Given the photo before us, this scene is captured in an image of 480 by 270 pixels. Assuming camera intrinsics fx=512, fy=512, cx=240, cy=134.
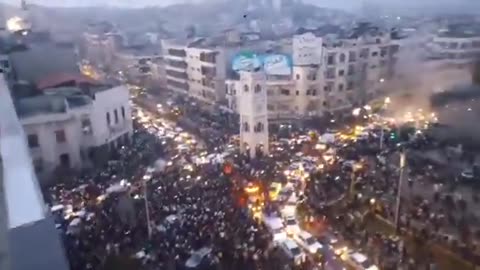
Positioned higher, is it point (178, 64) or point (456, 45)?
point (456, 45)

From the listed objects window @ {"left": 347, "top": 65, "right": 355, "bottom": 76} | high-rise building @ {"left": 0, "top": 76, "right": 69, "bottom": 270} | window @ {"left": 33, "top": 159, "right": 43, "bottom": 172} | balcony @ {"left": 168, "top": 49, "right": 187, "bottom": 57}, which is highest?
high-rise building @ {"left": 0, "top": 76, "right": 69, "bottom": 270}

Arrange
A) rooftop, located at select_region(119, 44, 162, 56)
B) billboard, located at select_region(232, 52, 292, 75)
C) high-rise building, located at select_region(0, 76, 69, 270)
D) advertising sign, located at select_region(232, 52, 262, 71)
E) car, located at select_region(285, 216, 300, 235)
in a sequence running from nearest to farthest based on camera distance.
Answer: high-rise building, located at select_region(0, 76, 69, 270), car, located at select_region(285, 216, 300, 235), advertising sign, located at select_region(232, 52, 262, 71), billboard, located at select_region(232, 52, 292, 75), rooftop, located at select_region(119, 44, 162, 56)

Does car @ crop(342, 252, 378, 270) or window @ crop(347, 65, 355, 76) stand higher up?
window @ crop(347, 65, 355, 76)

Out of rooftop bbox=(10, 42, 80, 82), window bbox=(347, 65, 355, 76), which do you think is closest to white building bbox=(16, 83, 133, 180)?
rooftop bbox=(10, 42, 80, 82)

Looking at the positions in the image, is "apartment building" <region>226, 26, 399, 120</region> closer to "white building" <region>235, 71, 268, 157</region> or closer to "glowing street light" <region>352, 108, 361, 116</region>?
"glowing street light" <region>352, 108, 361, 116</region>

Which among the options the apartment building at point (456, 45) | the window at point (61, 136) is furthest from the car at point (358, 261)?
the window at point (61, 136)

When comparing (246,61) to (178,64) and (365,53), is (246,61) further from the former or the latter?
(178,64)

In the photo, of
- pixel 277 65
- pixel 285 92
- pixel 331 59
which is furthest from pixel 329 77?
pixel 277 65

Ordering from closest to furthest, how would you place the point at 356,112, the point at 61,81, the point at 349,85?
the point at 61,81 < the point at 356,112 < the point at 349,85

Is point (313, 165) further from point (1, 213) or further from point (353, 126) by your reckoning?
point (1, 213)
